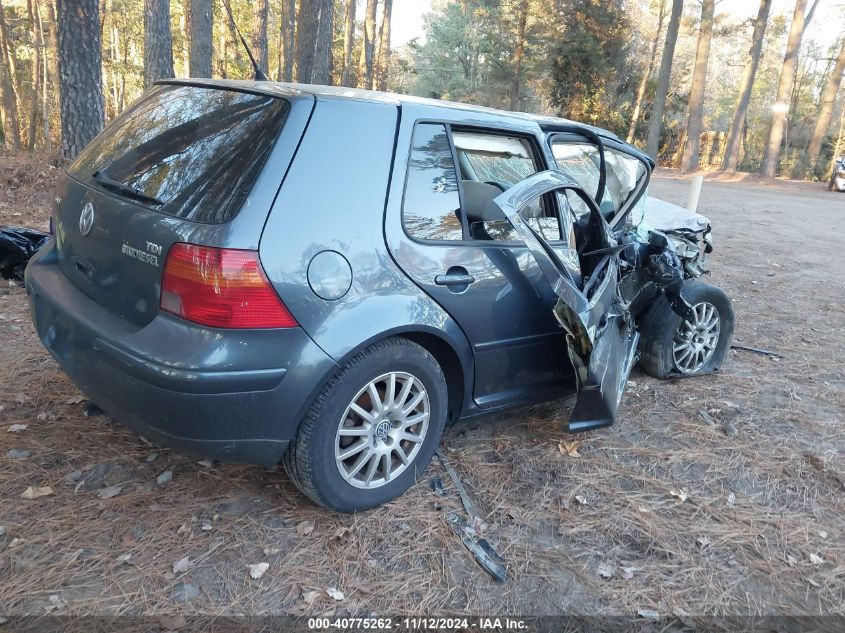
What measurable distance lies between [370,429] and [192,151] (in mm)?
1388

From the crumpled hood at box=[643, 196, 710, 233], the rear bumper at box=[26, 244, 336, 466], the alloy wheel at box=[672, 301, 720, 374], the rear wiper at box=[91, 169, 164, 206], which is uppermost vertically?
the rear wiper at box=[91, 169, 164, 206]

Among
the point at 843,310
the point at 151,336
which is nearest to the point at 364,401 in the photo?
the point at 151,336

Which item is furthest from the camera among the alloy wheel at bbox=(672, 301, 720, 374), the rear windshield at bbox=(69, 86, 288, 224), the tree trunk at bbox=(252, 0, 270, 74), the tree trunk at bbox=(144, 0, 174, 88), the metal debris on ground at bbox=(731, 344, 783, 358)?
the tree trunk at bbox=(252, 0, 270, 74)

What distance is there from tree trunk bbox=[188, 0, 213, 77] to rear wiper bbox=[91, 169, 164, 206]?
30.0 feet

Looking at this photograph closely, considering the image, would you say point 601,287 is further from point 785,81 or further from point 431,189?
point 785,81

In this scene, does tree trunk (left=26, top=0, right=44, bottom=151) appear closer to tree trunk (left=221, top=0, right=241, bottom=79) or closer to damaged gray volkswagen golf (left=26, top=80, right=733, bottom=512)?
tree trunk (left=221, top=0, right=241, bottom=79)

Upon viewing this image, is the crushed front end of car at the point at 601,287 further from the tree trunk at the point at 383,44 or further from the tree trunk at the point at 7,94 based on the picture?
the tree trunk at the point at 383,44

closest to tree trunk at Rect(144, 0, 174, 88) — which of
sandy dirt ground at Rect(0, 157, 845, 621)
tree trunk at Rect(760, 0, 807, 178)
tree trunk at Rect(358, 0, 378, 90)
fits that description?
sandy dirt ground at Rect(0, 157, 845, 621)

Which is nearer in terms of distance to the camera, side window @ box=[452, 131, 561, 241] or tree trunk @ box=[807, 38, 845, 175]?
side window @ box=[452, 131, 561, 241]

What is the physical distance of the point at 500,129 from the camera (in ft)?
10.6

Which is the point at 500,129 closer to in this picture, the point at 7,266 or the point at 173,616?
the point at 173,616

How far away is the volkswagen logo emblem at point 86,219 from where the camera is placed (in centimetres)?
265

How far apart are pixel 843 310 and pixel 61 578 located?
7.62 metres

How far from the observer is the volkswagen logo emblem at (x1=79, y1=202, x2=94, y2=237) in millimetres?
2648
